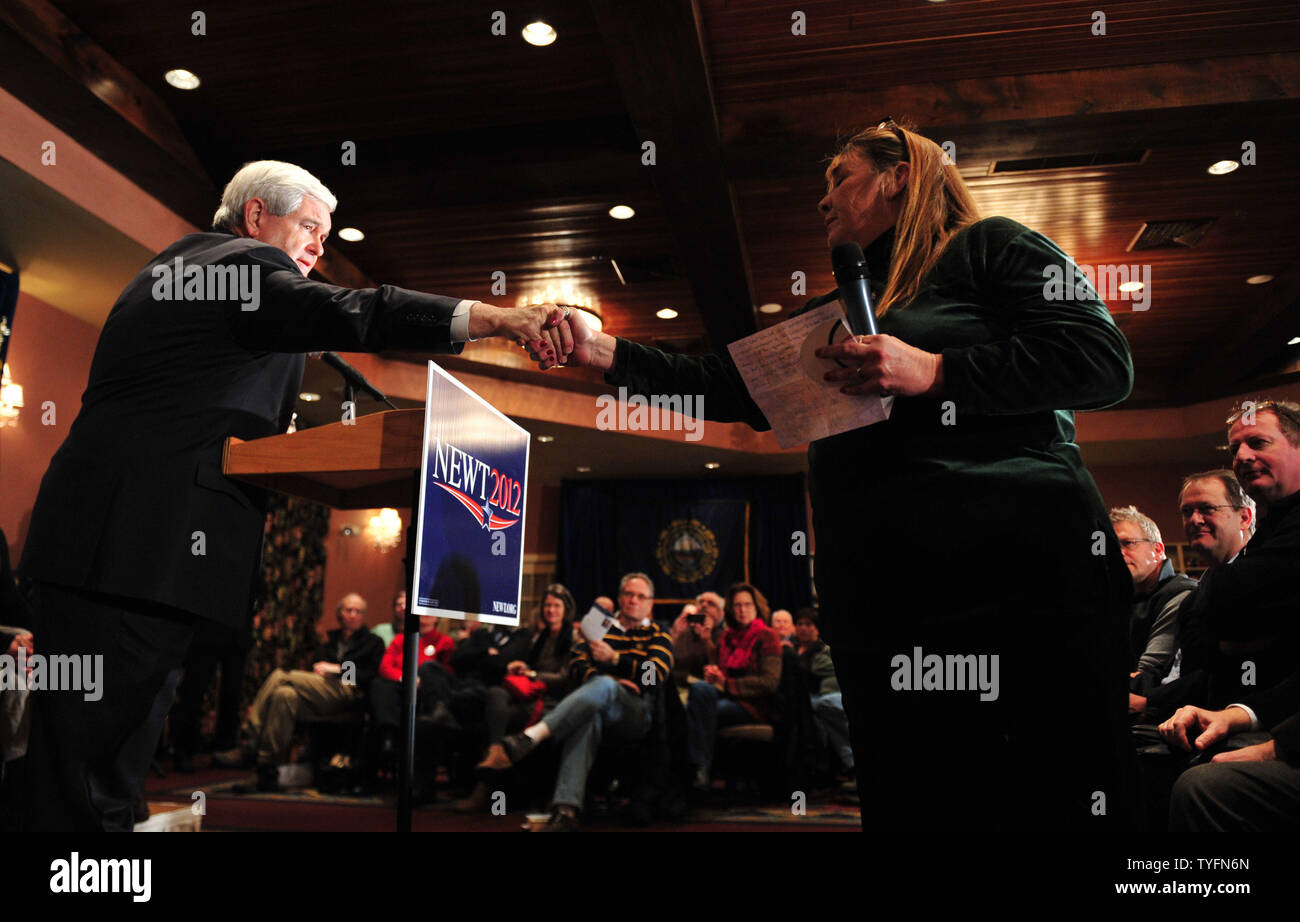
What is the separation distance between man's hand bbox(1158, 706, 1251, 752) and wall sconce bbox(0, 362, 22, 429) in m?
5.48

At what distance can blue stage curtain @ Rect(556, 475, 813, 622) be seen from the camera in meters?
9.57

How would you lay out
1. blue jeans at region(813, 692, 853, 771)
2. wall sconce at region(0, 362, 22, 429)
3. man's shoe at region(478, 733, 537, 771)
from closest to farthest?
man's shoe at region(478, 733, 537, 771)
blue jeans at region(813, 692, 853, 771)
wall sconce at region(0, 362, 22, 429)

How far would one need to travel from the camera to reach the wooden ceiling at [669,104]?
11.6 ft

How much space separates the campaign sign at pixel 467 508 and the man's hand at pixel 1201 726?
4.77 ft

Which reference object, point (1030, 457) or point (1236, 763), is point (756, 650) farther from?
point (1030, 457)

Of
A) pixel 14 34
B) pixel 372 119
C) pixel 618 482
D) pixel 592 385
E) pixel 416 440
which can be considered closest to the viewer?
pixel 416 440

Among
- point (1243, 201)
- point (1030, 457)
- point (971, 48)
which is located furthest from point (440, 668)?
point (1243, 201)

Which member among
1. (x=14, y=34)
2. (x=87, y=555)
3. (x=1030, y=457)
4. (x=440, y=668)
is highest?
(x=14, y=34)

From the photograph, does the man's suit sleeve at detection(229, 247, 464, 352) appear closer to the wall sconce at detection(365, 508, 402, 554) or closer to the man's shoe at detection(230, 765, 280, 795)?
the man's shoe at detection(230, 765, 280, 795)

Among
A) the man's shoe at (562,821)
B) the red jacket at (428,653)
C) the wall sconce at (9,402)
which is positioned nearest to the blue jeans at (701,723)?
the man's shoe at (562,821)

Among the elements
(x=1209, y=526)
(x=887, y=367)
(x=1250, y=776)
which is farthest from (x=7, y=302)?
(x=1250, y=776)

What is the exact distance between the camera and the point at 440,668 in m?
4.85

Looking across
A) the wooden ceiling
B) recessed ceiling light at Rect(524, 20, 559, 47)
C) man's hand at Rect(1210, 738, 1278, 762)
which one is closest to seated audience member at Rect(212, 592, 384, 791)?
the wooden ceiling

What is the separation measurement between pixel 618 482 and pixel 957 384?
9351 millimetres
